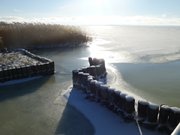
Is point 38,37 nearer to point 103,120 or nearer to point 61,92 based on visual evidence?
point 61,92

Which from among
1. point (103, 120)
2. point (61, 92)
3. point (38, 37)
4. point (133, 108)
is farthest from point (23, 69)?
point (38, 37)

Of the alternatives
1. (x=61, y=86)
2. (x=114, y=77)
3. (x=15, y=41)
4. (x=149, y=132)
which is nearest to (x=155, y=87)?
(x=114, y=77)

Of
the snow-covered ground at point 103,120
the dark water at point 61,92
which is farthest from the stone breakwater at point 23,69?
the snow-covered ground at point 103,120

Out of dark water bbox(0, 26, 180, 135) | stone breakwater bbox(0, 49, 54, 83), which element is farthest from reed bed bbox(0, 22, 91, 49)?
stone breakwater bbox(0, 49, 54, 83)

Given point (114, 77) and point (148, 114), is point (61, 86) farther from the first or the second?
point (148, 114)

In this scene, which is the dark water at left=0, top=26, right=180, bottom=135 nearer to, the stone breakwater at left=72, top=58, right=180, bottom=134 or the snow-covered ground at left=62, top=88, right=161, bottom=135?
the snow-covered ground at left=62, top=88, right=161, bottom=135

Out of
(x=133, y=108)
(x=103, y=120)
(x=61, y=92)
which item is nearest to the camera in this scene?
(x=133, y=108)

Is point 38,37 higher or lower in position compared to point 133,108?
higher

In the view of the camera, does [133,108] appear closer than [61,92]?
Yes
